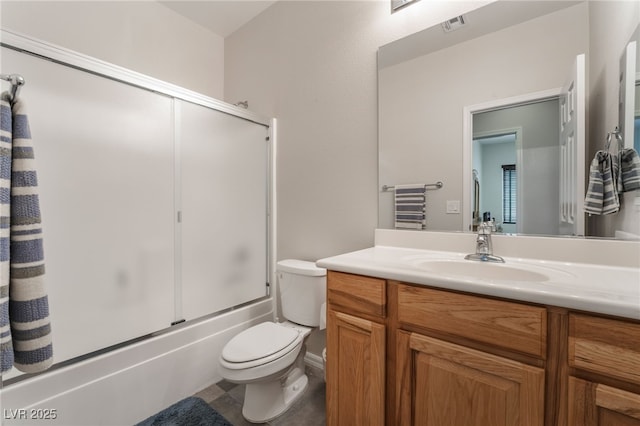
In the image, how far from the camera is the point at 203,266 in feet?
5.81

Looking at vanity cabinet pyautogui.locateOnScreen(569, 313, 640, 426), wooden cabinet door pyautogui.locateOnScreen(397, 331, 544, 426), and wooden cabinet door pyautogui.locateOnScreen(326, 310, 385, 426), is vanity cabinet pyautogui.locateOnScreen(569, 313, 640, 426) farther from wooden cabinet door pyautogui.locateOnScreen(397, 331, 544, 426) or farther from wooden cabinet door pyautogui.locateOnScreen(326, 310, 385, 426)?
wooden cabinet door pyautogui.locateOnScreen(326, 310, 385, 426)

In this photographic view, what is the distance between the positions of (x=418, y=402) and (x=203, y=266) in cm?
139

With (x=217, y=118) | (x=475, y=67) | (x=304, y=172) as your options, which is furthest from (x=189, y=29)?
(x=475, y=67)

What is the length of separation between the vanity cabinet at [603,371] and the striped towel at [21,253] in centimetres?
137

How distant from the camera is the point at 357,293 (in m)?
1.05

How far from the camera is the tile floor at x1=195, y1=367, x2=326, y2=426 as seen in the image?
57.4 inches

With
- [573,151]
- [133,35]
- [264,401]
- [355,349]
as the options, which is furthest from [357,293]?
[133,35]

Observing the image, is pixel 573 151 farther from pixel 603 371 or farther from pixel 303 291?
pixel 303 291

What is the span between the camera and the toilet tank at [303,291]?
1.64 metres

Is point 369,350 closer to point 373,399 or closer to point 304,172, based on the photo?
point 373,399

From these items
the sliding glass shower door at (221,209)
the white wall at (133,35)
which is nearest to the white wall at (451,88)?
the sliding glass shower door at (221,209)

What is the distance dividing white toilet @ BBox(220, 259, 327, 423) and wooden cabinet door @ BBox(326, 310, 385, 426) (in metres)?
0.35

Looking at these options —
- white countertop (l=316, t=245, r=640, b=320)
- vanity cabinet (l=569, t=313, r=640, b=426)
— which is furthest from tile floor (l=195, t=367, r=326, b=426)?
vanity cabinet (l=569, t=313, r=640, b=426)

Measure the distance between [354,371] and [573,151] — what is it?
119 centimetres
